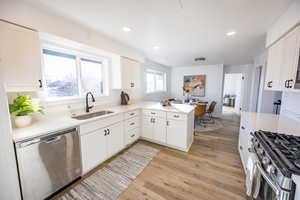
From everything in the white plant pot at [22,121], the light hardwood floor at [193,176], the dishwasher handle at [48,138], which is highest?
the white plant pot at [22,121]

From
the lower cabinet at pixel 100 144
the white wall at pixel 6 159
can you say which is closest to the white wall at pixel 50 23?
the white wall at pixel 6 159

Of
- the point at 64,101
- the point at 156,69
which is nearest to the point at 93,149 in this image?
the point at 64,101

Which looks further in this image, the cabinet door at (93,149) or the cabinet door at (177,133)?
the cabinet door at (177,133)

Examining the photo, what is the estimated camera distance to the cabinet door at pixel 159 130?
265cm

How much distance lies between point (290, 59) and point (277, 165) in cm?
142

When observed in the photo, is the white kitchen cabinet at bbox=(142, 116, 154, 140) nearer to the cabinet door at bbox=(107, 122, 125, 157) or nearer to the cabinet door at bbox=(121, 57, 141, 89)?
the cabinet door at bbox=(107, 122, 125, 157)

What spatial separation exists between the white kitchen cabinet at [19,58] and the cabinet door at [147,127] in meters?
2.04

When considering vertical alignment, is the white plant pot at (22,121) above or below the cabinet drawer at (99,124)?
above

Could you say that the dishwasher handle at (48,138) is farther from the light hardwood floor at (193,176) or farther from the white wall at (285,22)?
the white wall at (285,22)

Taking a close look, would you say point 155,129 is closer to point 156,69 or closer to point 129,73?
point 129,73

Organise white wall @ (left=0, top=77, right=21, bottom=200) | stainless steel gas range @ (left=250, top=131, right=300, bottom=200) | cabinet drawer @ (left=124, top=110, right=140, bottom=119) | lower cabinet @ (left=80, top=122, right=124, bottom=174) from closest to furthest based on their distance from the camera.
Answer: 1. stainless steel gas range @ (left=250, top=131, right=300, bottom=200)
2. white wall @ (left=0, top=77, right=21, bottom=200)
3. lower cabinet @ (left=80, top=122, right=124, bottom=174)
4. cabinet drawer @ (left=124, top=110, right=140, bottom=119)

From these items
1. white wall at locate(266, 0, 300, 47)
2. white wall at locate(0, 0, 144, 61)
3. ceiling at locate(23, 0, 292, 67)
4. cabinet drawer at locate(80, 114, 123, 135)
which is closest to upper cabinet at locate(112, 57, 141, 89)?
white wall at locate(0, 0, 144, 61)

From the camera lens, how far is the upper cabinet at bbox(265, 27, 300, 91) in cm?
131

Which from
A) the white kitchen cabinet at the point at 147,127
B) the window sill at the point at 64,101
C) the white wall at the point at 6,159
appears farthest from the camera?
the white kitchen cabinet at the point at 147,127
